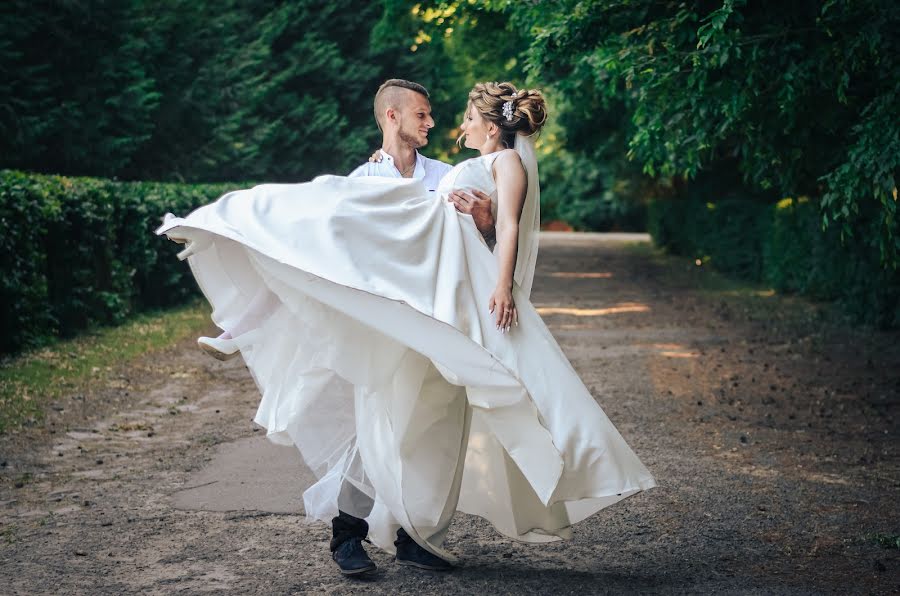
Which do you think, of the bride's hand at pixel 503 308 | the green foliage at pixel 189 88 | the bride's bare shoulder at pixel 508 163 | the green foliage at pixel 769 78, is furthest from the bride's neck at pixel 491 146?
the green foliage at pixel 189 88

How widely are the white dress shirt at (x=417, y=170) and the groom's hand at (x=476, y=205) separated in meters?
0.25

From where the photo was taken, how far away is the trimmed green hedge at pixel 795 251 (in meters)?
14.0

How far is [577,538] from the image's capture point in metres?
5.43

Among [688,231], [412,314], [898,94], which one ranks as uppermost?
[898,94]

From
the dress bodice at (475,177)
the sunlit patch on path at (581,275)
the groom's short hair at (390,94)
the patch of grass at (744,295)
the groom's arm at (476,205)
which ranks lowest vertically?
the sunlit patch on path at (581,275)

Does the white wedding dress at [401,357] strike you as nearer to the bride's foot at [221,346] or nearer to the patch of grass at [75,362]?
the bride's foot at [221,346]

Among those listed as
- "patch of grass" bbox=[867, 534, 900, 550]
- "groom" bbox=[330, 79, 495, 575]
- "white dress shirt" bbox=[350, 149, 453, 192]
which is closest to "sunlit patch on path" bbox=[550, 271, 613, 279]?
"patch of grass" bbox=[867, 534, 900, 550]

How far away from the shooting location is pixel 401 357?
4.49 metres

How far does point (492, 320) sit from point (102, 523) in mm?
2495

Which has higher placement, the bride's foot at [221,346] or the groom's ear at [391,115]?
the groom's ear at [391,115]

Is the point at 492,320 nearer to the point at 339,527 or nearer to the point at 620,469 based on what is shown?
the point at 620,469

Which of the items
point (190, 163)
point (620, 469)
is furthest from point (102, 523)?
point (190, 163)

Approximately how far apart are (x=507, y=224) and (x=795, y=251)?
15299mm

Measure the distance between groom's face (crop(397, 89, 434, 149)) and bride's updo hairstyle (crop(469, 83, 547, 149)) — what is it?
0.97ft
